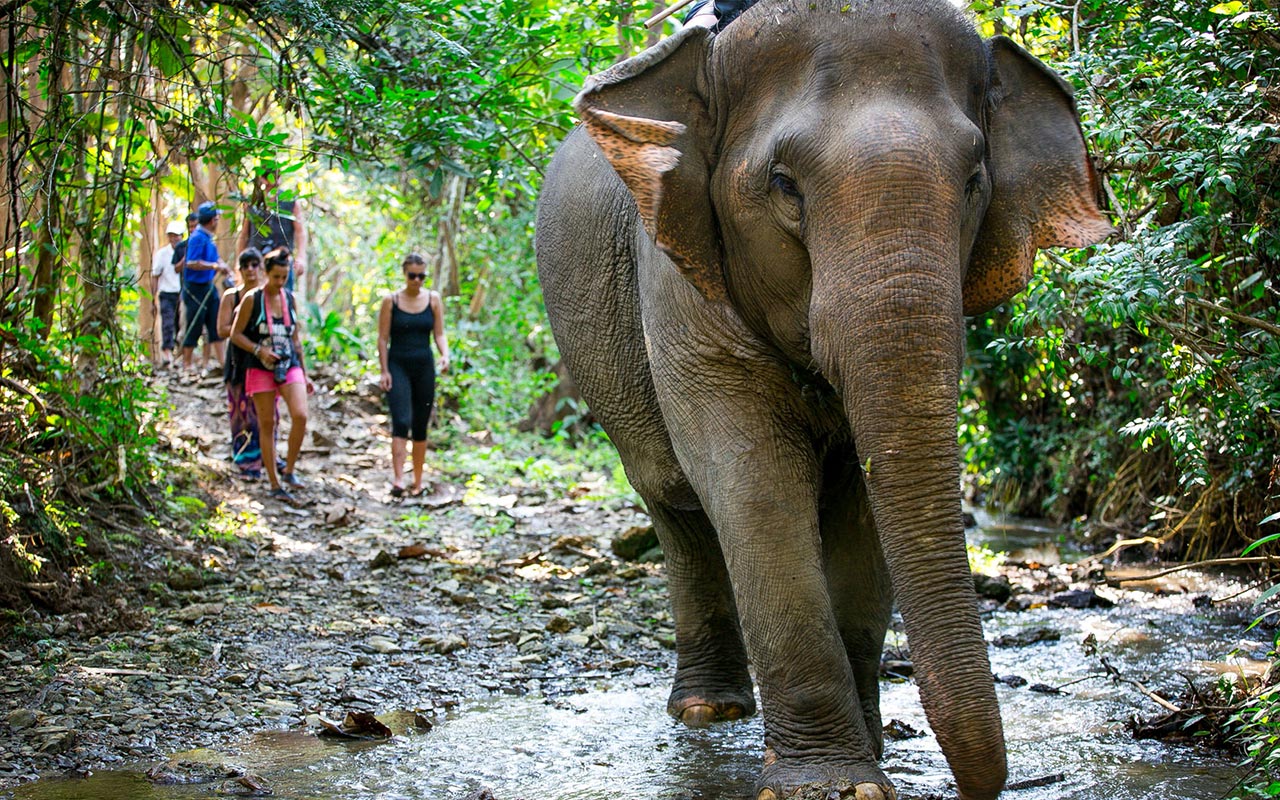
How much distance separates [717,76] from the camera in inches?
171

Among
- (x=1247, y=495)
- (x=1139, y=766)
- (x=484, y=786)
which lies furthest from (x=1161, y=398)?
(x=484, y=786)

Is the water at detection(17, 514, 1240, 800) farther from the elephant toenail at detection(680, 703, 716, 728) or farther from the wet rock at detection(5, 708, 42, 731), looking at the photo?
the wet rock at detection(5, 708, 42, 731)

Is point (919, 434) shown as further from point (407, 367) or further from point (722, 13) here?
point (407, 367)

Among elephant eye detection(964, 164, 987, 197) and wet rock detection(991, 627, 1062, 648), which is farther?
wet rock detection(991, 627, 1062, 648)

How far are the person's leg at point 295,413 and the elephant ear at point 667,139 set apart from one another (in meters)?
7.14

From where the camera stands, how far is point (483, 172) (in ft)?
27.7

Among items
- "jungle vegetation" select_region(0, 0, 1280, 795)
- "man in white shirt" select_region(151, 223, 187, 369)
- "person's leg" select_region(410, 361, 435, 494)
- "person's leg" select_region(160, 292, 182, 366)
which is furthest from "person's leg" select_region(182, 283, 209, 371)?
"jungle vegetation" select_region(0, 0, 1280, 795)

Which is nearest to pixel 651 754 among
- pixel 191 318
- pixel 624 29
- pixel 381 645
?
pixel 381 645

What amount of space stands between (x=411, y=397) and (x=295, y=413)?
1.14 m

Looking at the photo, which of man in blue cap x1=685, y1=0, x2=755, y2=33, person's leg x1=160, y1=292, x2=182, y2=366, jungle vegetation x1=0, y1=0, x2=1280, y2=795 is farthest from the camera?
person's leg x1=160, y1=292, x2=182, y2=366

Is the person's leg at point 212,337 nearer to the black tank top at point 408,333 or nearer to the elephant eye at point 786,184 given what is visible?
the black tank top at point 408,333

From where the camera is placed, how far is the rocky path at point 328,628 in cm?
516

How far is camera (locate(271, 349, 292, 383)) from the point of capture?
1066 centimetres

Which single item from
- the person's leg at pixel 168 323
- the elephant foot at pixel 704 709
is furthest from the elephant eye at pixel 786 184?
the person's leg at pixel 168 323
